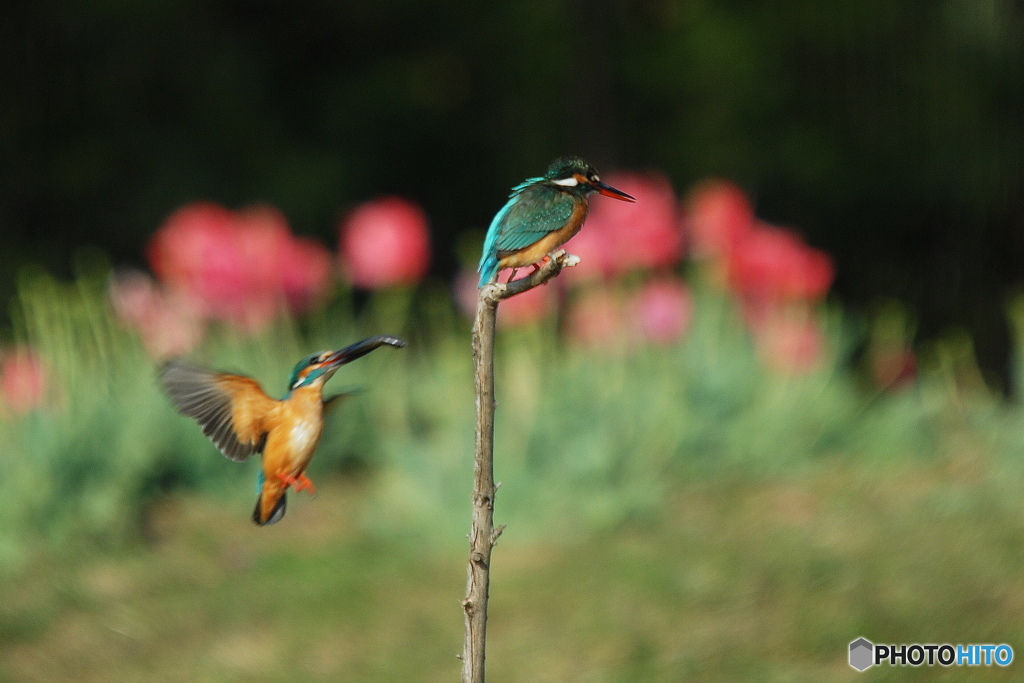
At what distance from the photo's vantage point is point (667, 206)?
446 cm

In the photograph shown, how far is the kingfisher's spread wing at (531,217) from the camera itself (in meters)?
1.00

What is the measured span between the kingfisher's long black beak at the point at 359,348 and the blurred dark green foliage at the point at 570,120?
22.7 ft

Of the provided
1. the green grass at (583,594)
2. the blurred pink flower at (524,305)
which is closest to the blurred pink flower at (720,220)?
the blurred pink flower at (524,305)

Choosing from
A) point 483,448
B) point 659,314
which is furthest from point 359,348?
point 659,314

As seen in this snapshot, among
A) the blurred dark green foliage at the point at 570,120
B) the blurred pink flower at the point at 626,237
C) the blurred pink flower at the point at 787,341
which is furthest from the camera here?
the blurred dark green foliage at the point at 570,120

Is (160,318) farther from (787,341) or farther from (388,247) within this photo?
(787,341)

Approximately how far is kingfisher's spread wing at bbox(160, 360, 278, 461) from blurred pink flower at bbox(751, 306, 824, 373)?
13.0ft

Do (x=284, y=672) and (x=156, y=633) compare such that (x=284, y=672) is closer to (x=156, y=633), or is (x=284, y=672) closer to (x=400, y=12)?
(x=156, y=633)

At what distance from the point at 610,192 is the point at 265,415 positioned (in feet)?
1.03

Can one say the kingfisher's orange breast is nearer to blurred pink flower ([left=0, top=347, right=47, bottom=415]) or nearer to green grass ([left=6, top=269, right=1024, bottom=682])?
green grass ([left=6, top=269, right=1024, bottom=682])

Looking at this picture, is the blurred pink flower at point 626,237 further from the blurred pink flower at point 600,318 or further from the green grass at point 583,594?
the green grass at point 583,594

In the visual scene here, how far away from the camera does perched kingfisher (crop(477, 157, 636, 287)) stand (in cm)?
100

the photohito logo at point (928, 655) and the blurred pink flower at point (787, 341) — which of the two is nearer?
the photohito logo at point (928, 655)

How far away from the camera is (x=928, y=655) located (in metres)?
3.08
